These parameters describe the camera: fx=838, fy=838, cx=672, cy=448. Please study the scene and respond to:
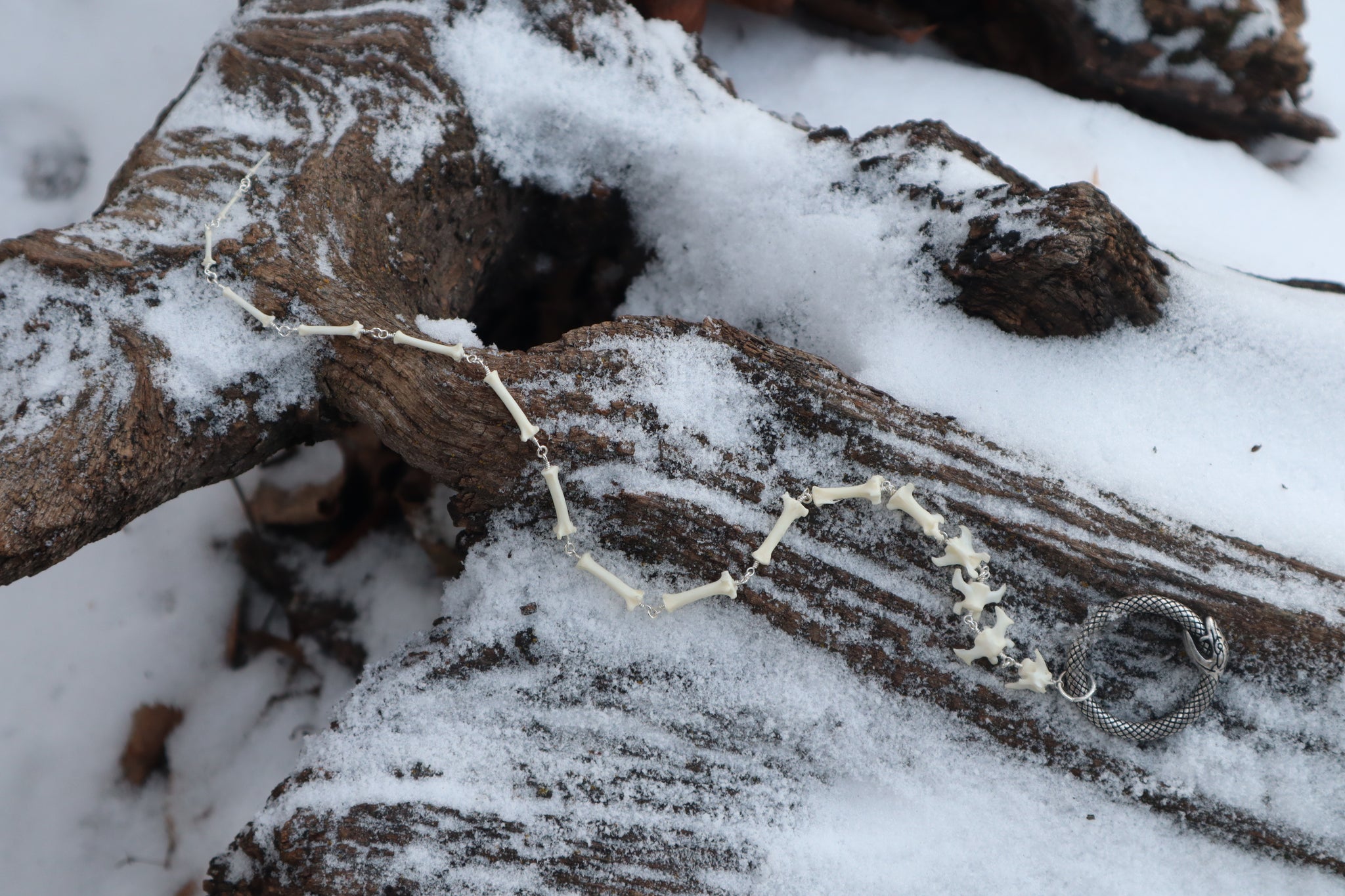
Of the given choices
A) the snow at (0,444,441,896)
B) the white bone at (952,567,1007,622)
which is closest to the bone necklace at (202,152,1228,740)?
the white bone at (952,567,1007,622)

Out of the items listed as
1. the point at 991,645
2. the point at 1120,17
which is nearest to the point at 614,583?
the point at 991,645

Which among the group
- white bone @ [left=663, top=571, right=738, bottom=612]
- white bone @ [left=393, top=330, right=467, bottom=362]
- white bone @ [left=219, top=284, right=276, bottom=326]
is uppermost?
white bone @ [left=393, top=330, right=467, bottom=362]

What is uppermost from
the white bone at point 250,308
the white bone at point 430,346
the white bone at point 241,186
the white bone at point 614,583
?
the white bone at point 241,186

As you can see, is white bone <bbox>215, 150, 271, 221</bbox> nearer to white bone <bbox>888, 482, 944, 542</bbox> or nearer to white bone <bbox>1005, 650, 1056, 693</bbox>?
white bone <bbox>888, 482, 944, 542</bbox>

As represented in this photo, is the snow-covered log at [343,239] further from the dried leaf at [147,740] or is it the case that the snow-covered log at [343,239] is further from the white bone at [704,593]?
the dried leaf at [147,740]

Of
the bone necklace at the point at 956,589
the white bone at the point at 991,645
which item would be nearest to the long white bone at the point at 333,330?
the bone necklace at the point at 956,589
